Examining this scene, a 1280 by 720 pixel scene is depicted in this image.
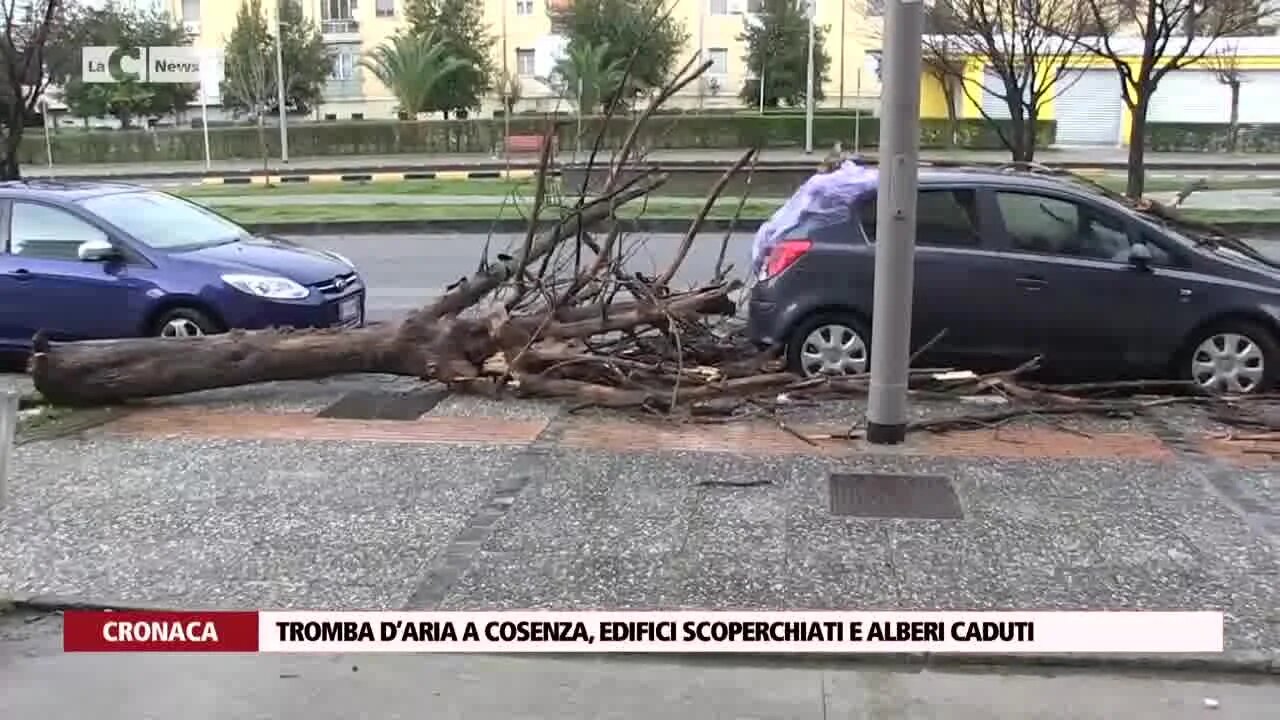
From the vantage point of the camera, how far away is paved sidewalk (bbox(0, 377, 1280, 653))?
4.96m

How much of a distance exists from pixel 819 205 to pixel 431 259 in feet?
30.1

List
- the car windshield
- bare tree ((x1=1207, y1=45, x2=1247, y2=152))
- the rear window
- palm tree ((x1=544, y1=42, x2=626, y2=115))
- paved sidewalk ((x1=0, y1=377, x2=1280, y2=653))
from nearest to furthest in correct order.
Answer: paved sidewalk ((x1=0, y1=377, x2=1280, y2=653)) < the rear window < the car windshield < bare tree ((x1=1207, y1=45, x2=1247, y2=152)) < palm tree ((x1=544, y1=42, x2=626, y2=115))

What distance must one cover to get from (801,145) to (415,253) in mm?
31595

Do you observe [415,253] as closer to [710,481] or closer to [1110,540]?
[710,481]

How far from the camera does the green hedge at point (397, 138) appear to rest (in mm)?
45875

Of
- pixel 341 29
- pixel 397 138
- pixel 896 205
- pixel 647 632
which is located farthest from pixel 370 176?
pixel 341 29

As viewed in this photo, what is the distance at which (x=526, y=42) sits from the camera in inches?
2564

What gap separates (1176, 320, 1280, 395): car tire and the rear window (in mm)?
1609

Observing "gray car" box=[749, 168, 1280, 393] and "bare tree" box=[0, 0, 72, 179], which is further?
"bare tree" box=[0, 0, 72, 179]

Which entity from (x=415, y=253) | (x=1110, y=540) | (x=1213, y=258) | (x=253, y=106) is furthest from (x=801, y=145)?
(x=1110, y=540)

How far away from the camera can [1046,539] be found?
18.0 feet

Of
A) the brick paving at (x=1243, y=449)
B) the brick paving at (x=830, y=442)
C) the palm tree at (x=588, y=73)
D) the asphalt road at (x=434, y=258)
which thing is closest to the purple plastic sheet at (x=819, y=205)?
the brick paving at (x=830, y=442)

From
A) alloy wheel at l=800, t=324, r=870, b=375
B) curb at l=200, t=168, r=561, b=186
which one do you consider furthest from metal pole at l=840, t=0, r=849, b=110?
alloy wheel at l=800, t=324, r=870, b=375

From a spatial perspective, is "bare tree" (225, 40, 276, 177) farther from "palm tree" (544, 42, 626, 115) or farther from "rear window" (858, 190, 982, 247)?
"rear window" (858, 190, 982, 247)
